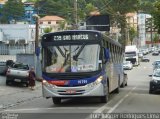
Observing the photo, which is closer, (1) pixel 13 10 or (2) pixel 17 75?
(2) pixel 17 75

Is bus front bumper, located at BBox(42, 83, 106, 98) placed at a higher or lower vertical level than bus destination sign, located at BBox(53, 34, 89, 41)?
lower

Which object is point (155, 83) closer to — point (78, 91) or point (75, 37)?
point (75, 37)

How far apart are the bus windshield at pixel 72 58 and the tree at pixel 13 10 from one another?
82.1m

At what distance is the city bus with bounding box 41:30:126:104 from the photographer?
63.8 feet

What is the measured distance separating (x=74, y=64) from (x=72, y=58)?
0.87 ft

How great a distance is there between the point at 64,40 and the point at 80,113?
14.8ft

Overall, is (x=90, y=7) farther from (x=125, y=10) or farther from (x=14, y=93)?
(x=14, y=93)

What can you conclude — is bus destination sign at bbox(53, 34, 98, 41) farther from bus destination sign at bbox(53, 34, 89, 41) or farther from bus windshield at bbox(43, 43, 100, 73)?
bus windshield at bbox(43, 43, 100, 73)

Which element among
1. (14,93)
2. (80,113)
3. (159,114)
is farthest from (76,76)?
(14,93)

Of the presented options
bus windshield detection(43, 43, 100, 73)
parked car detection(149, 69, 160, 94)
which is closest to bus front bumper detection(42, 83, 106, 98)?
bus windshield detection(43, 43, 100, 73)

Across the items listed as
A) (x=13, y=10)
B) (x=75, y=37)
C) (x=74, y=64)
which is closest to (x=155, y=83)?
(x=75, y=37)

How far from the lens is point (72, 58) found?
19.7 meters

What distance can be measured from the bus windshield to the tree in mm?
82092

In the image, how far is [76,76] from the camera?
Answer: 1941 centimetres
